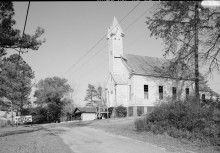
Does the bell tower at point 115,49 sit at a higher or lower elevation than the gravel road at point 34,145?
higher

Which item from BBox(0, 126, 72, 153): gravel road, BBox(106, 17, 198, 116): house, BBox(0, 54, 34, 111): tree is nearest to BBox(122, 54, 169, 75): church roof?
BBox(106, 17, 198, 116): house

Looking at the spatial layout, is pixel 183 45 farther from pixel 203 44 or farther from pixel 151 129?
pixel 151 129

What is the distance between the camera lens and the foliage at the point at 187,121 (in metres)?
13.2

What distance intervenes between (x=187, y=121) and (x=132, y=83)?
19766 millimetres

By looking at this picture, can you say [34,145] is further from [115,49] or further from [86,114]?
[86,114]

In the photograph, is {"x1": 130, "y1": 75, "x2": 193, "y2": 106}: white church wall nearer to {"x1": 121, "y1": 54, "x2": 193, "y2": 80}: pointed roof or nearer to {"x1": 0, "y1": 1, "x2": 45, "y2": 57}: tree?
{"x1": 121, "y1": 54, "x2": 193, "y2": 80}: pointed roof

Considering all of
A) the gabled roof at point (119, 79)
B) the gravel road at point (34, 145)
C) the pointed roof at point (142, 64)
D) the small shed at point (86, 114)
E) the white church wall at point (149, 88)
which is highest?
the pointed roof at point (142, 64)

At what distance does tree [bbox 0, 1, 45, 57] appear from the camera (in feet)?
57.0

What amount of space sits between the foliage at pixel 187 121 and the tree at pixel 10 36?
11500 mm

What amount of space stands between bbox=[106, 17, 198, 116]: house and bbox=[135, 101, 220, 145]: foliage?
53.9ft

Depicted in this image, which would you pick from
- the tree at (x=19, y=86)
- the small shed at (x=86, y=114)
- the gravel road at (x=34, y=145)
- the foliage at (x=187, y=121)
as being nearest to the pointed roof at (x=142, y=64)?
the foliage at (x=187, y=121)

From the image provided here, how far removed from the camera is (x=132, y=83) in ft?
113

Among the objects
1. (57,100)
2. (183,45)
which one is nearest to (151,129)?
(183,45)

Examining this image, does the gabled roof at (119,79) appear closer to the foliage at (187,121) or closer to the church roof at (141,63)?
the church roof at (141,63)
